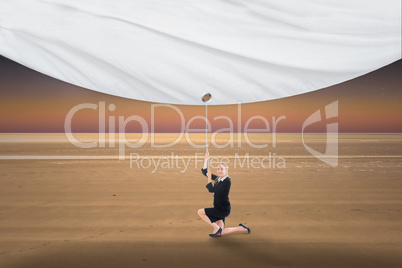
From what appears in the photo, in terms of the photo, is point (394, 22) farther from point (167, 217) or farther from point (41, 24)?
point (167, 217)

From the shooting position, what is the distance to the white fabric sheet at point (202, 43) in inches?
46.9

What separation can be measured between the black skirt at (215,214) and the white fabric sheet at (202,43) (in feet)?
11.1

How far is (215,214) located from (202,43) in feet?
12.2

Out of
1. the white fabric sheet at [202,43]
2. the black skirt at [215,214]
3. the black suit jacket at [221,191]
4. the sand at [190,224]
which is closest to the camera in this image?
the white fabric sheet at [202,43]

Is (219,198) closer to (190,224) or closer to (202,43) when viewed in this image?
(190,224)

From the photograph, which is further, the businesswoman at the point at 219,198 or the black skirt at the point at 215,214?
the black skirt at the point at 215,214

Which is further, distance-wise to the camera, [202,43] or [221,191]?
[221,191]

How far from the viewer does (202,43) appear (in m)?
1.31

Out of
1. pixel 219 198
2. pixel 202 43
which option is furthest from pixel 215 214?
pixel 202 43

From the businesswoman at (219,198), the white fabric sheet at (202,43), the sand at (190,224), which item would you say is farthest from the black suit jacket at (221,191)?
the white fabric sheet at (202,43)

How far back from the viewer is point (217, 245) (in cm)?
483

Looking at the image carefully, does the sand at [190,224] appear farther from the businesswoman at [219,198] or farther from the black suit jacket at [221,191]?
the black suit jacket at [221,191]

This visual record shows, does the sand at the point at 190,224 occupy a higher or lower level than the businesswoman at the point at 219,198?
lower

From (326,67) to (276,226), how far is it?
4969 millimetres
